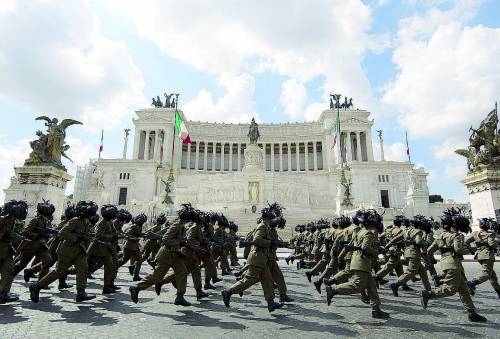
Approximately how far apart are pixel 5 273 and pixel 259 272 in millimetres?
5738

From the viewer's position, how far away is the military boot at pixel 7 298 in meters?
7.38

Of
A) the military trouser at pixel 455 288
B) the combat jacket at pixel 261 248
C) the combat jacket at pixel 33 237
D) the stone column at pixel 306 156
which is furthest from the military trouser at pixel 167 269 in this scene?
the stone column at pixel 306 156

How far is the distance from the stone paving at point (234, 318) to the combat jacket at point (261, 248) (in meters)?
1.11

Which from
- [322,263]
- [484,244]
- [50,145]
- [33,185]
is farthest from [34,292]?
[50,145]

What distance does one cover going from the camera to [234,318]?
676 centimetres

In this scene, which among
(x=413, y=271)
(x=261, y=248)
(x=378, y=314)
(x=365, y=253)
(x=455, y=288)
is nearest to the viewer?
(x=455, y=288)

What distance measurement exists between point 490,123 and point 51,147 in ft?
81.8

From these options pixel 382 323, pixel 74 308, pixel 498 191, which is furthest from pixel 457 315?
pixel 498 191

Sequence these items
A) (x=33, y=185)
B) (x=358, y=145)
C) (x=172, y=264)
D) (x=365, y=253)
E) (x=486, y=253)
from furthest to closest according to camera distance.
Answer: (x=358, y=145)
(x=33, y=185)
(x=486, y=253)
(x=172, y=264)
(x=365, y=253)

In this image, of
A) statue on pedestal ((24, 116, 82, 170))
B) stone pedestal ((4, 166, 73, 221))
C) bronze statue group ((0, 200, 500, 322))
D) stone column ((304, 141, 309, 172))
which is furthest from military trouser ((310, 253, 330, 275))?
stone column ((304, 141, 309, 172))

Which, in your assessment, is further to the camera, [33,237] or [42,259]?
[42,259]

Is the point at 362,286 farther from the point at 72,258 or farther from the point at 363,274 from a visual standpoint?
the point at 72,258

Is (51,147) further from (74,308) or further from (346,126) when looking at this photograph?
(346,126)

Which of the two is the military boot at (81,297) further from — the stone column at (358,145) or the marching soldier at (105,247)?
the stone column at (358,145)
